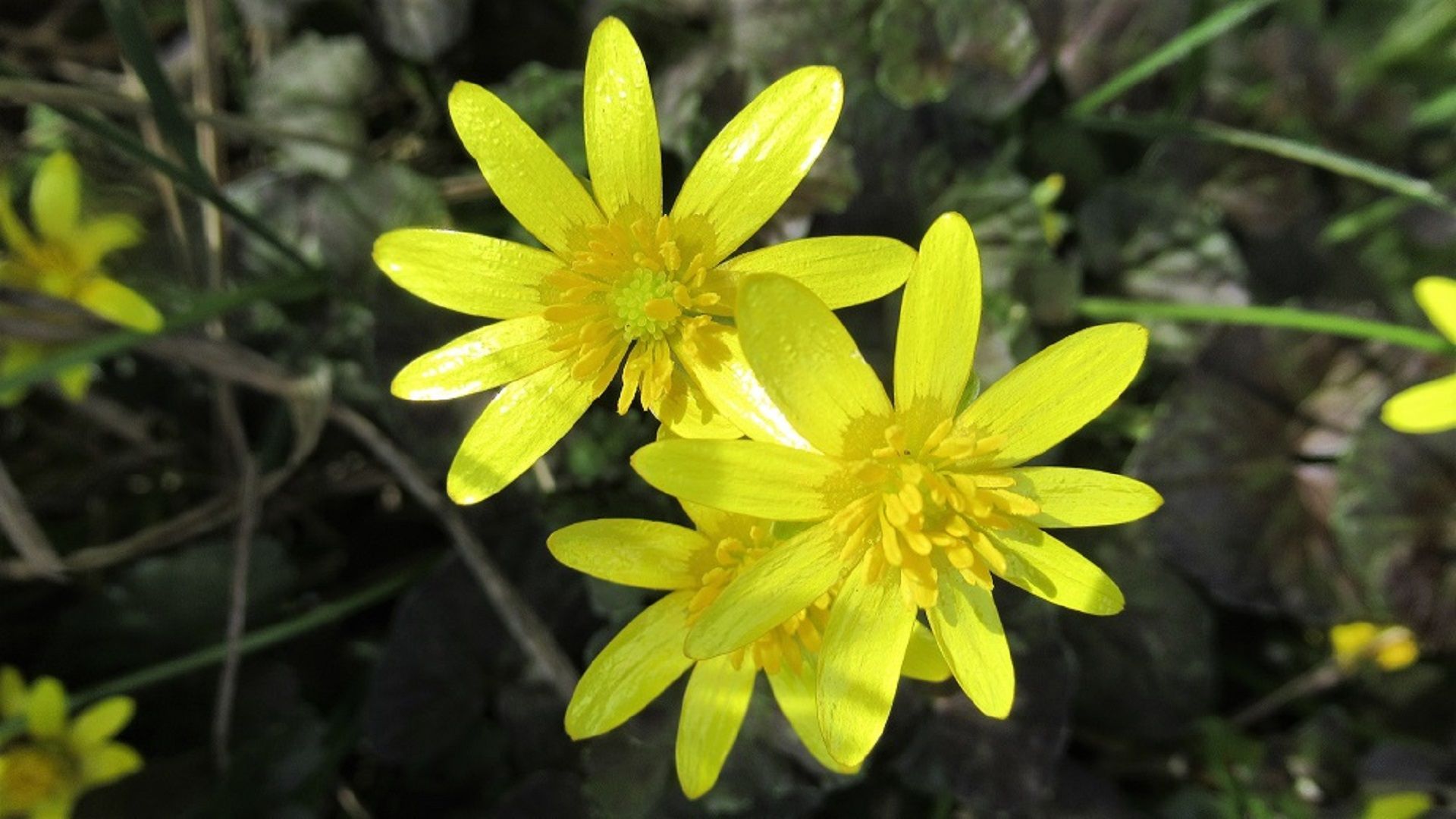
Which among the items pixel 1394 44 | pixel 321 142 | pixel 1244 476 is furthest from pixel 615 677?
pixel 1394 44

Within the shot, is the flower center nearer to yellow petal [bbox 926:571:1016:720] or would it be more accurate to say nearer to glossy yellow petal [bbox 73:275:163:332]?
glossy yellow petal [bbox 73:275:163:332]

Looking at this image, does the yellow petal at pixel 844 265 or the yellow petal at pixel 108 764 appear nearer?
the yellow petal at pixel 844 265

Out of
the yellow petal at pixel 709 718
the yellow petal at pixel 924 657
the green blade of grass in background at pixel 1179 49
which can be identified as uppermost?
the green blade of grass in background at pixel 1179 49

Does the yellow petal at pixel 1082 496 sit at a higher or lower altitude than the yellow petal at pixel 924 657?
higher

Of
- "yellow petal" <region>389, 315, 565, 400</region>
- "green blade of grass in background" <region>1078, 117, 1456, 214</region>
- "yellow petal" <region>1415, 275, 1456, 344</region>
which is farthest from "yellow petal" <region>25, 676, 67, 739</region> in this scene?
"yellow petal" <region>1415, 275, 1456, 344</region>

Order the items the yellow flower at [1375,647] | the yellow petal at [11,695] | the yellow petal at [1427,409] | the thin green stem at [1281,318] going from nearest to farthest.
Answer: the yellow petal at [1427,409] → the thin green stem at [1281,318] → the yellow petal at [11,695] → the yellow flower at [1375,647]

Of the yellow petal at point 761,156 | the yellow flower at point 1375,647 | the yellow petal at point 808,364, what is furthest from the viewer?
the yellow flower at point 1375,647

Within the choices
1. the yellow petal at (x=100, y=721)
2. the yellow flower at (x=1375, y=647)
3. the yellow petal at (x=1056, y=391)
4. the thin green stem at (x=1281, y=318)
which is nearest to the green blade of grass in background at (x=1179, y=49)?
the thin green stem at (x=1281, y=318)

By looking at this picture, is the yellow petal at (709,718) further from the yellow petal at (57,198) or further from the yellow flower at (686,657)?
the yellow petal at (57,198)
